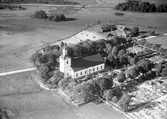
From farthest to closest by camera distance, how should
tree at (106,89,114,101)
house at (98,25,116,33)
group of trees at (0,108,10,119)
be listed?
house at (98,25,116,33) → tree at (106,89,114,101) → group of trees at (0,108,10,119)

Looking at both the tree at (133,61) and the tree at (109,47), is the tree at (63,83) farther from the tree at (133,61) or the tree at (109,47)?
the tree at (109,47)

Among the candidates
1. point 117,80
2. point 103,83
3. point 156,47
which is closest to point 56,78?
point 103,83

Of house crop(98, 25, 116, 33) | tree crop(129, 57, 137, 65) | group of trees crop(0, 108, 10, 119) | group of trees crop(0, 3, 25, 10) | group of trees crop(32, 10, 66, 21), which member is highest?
group of trees crop(0, 3, 25, 10)

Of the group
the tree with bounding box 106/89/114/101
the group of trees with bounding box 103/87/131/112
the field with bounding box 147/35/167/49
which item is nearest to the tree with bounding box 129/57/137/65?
the group of trees with bounding box 103/87/131/112

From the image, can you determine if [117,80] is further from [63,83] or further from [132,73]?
[63,83]

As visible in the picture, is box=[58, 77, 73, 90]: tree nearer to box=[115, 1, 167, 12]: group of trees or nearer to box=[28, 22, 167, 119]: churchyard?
box=[28, 22, 167, 119]: churchyard

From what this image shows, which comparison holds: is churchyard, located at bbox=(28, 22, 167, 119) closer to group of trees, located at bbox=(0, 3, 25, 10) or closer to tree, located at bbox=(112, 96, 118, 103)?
tree, located at bbox=(112, 96, 118, 103)

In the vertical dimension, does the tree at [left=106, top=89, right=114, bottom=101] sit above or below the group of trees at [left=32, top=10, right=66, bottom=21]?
below

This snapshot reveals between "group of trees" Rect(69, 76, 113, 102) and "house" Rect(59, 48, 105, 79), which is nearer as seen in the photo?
"group of trees" Rect(69, 76, 113, 102)

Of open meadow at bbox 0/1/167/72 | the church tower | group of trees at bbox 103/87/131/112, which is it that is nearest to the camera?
group of trees at bbox 103/87/131/112
